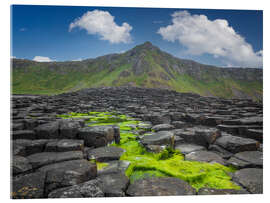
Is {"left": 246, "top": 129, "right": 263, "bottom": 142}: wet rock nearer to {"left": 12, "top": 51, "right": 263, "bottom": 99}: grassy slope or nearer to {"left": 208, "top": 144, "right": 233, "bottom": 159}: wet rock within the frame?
{"left": 208, "top": 144, "right": 233, "bottom": 159}: wet rock

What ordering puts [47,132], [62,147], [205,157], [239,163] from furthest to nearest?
1. [47,132]
2. [205,157]
3. [62,147]
4. [239,163]

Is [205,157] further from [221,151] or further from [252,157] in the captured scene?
[252,157]

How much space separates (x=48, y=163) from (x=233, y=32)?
7.14 metres

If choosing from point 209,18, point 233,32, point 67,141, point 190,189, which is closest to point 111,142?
point 67,141

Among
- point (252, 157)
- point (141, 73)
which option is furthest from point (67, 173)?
point (141, 73)

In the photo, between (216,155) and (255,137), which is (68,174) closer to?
(216,155)

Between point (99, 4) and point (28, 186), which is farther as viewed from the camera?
point (99, 4)

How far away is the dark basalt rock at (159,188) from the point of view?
2.67 m

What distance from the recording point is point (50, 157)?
3463mm

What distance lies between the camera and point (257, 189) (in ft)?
9.30

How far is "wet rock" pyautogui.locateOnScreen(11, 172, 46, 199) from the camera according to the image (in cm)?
241

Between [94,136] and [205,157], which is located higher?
[94,136]

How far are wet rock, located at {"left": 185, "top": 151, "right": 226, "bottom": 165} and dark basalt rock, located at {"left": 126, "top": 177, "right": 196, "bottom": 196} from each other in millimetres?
1295

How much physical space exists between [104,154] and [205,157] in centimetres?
245
